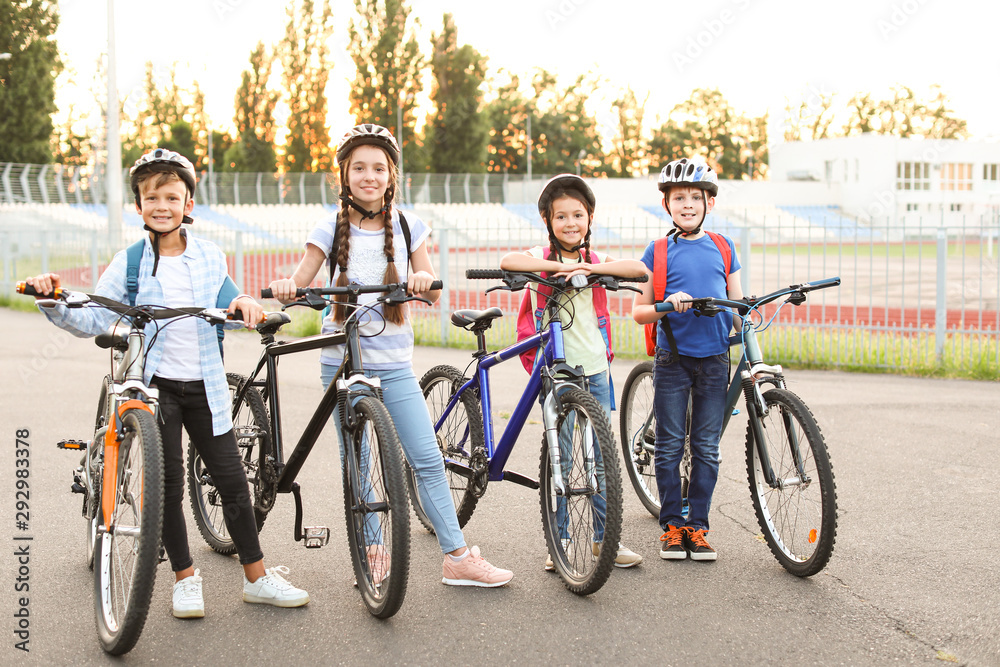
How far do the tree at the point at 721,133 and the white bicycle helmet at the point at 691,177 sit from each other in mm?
85185

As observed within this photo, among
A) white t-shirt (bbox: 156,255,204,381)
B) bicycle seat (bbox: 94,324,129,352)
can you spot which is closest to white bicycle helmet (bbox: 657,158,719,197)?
white t-shirt (bbox: 156,255,204,381)

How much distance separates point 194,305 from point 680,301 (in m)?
1.93

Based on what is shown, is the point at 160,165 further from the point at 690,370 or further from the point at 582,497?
the point at 690,370

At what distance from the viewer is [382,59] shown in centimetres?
6356

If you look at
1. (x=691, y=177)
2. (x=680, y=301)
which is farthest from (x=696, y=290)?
(x=691, y=177)

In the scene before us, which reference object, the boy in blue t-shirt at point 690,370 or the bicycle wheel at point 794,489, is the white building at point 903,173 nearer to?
the boy in blue t-shirt at point 690,370

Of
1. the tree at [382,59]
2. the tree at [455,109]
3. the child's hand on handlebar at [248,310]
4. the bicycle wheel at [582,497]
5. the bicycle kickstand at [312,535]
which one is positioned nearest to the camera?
the child's hand on handlebar at [248,310]

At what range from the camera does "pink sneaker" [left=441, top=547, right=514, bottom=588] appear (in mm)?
4035

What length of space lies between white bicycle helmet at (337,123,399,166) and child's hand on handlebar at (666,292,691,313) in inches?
50.7

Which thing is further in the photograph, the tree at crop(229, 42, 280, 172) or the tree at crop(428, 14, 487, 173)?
the tree at crop(428, 14, 487, 173)

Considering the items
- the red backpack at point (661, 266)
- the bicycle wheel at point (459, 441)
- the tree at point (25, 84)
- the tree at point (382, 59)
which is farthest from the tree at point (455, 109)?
the red backpack at point (661, 266)

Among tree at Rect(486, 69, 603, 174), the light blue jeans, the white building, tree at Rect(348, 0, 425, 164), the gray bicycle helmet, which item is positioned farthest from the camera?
tree at Rect(486, 69, 603, 174)

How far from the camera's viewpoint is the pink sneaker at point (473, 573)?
404 cm

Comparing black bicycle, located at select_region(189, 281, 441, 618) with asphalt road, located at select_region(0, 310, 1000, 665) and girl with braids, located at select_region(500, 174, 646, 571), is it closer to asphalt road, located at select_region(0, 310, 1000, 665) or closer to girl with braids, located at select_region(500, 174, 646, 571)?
asphalt road, located at select_region(0, 310, 1000, 665)
